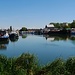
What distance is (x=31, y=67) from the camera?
10.9m

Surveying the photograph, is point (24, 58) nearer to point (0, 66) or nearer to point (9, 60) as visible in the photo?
point (9, 60)

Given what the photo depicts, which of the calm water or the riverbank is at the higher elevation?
the riverbank

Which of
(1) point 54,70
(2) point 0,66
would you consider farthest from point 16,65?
(1) point 54,70

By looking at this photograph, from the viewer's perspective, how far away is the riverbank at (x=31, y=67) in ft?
32.9

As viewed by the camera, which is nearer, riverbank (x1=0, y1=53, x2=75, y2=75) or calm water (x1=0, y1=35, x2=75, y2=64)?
riverbank (x1=0, y1=53, x2=75, y2=75)

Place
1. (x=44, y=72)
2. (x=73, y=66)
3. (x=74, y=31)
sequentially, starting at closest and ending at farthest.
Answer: (x=73, y=66)
(x=44, y=72)
(x=74, y=31)

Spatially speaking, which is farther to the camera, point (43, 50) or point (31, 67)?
point (43, 50)

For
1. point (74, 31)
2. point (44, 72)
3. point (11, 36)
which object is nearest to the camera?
point (44, 72)

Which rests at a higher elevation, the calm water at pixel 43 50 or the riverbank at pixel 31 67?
the riverbank at pixel 31 67

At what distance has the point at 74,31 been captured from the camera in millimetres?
105500

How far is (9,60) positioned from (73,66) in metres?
2.89

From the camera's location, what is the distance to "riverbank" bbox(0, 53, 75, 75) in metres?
10.0

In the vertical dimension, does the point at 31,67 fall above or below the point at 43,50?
above

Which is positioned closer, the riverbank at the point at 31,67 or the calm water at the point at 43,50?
the riverbank at the point at 31,67
